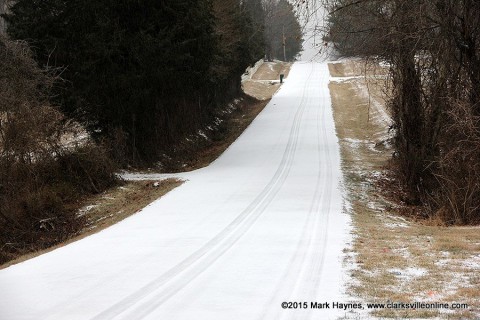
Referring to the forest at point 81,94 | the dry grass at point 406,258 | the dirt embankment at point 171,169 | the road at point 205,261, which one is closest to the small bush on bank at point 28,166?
the forest at point 81,94

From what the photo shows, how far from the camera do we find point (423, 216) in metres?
14.0

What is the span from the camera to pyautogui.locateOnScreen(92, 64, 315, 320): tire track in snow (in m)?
5.86

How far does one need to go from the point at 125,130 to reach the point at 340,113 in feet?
66.1

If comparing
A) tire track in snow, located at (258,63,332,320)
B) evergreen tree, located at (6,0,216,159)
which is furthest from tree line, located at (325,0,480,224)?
evergreen tree, located at (6,0,216,159)

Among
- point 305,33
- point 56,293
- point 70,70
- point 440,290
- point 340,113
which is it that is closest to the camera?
point 440,290

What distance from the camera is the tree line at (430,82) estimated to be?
10438mm

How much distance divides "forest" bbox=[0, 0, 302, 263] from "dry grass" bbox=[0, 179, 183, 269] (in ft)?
1.74

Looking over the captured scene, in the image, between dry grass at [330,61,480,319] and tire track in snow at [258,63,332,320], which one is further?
dry grass at [330,61,480,319]

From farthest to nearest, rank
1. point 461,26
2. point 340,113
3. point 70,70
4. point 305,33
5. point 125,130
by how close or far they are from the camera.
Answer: point 340,113 → point 125,130 → point 70,70 → point 461,26 → point 305,33

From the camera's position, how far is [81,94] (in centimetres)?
1880

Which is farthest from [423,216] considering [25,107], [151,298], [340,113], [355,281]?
[340,113]

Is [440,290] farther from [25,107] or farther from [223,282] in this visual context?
[25,107]

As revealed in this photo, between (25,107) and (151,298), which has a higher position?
(25,107)

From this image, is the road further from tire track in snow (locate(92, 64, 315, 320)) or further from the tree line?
the tree line
